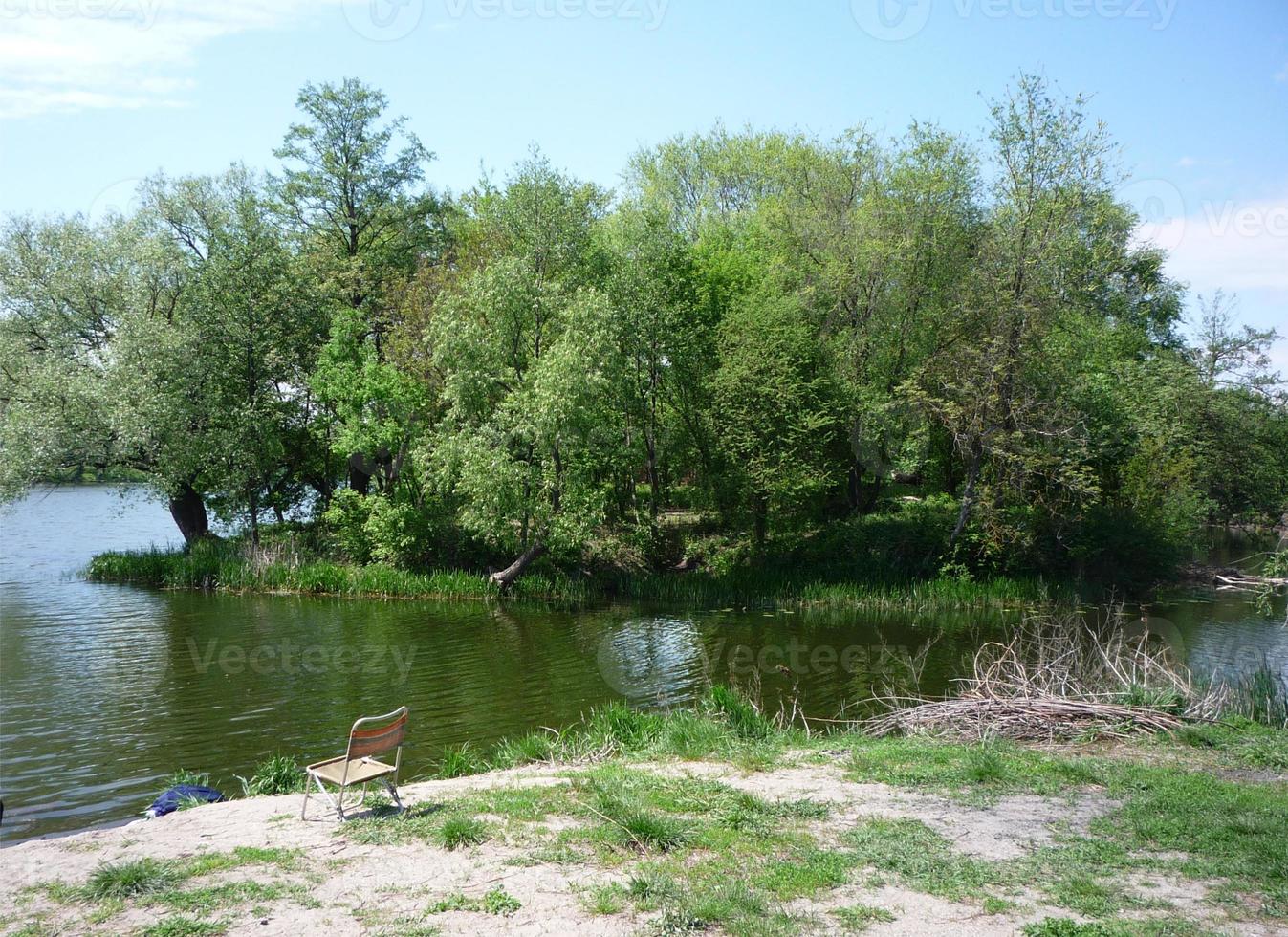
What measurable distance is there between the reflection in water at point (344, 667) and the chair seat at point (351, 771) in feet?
10.1

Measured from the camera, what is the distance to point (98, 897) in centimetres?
620

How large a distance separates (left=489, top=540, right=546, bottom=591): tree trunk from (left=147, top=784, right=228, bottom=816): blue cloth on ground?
617 inches

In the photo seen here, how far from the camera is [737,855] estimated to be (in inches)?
271

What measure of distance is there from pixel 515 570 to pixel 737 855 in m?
19.2

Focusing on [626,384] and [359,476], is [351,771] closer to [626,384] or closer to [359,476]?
[626,384]

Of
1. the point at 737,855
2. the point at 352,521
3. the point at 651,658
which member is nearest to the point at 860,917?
the point at 737,855

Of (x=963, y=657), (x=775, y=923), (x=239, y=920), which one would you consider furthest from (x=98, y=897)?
(x=963, y=657)

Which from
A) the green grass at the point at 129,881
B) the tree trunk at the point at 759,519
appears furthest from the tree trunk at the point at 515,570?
the green grass at the point at 129,881

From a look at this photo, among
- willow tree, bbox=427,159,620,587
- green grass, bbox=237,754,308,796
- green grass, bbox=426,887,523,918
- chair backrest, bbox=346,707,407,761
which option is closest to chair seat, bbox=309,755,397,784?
chair backrest, bbox=346,707,407,761

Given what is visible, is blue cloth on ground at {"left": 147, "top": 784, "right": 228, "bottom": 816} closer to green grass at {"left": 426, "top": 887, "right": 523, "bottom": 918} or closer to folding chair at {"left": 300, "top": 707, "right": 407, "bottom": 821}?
folding chair at {"left": 300, "top": 707, "right": 407, "bottom": 821}

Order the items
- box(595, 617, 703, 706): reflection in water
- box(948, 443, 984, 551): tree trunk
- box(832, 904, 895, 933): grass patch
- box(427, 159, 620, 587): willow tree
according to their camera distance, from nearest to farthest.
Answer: box(832, 904, 895, 933): grass patch < box(595, 617, 703, 706): reflection in water < box(427, 159, 620, 587): willow tree < box(948, 443, 984, 551): tree trunk

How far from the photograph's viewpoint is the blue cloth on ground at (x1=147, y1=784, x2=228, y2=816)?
925 centimetres

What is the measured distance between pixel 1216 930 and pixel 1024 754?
4.24m

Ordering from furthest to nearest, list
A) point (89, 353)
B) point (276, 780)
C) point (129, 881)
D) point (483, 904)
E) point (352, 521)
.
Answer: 1. point (89, 353)
2. point (352, 521)
3. point (276, 780)
4. point (129, 881)
5. point (483, 904)
